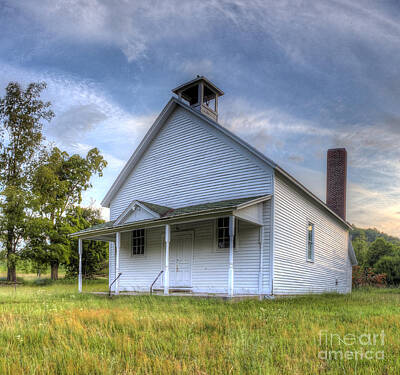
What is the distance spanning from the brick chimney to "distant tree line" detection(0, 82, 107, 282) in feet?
59.1

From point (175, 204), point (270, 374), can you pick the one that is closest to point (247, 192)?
point (175, 204)

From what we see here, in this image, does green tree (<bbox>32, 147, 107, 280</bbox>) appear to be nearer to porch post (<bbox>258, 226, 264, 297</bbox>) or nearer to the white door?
the white door

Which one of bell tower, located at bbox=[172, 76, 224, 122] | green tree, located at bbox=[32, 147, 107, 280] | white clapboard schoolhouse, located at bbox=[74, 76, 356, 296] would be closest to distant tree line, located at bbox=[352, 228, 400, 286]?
white clapboard schoolhouse, located at bbox=[74, 76, 356, 296]

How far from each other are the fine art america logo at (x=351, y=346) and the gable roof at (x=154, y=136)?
25.9 ft

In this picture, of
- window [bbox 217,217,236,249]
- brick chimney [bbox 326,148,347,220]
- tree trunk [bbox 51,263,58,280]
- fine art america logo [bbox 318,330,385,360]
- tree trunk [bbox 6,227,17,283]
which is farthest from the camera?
tree trunk [bbox 51,263,58,280]

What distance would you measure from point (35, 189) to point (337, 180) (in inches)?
813

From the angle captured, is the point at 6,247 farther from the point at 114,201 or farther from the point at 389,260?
the point at 389,260

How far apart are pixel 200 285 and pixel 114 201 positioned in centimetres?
765

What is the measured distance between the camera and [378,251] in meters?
31.5

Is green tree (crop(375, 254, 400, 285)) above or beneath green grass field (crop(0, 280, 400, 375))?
beneath

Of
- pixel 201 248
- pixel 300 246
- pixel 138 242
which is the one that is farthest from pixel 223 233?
pixel 138 242

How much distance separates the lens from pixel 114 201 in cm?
1984

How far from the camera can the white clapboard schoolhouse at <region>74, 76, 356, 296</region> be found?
13.2 meters

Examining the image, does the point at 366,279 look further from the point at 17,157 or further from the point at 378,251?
the point at 17,157
